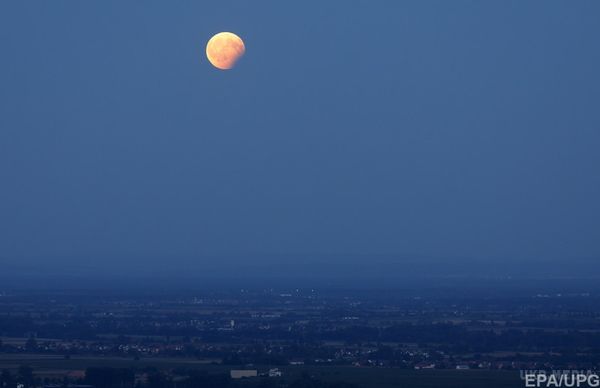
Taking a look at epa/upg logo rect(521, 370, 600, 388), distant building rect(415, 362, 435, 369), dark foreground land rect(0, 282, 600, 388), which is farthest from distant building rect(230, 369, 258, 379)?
epa/upg logo rect(521, 370, 600, 388)

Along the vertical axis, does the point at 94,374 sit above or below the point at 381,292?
below

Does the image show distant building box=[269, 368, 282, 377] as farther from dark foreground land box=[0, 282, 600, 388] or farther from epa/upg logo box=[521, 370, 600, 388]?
epa/upg logo box=[521, 370, 600, 388]

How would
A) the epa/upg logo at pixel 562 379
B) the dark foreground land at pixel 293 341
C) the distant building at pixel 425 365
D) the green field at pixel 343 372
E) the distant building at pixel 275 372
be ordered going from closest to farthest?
the epa/upg logo at pixel 562 379, the green field at pixel 343 372, the dark foreground land at pixel 293 341, the distant building at pixel 275 372, the distant building at pixel 425 365

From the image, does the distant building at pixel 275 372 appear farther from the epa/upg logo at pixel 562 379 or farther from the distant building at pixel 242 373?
the epa/upg logo at pixel 562 379

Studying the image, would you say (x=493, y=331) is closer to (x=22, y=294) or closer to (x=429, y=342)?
(x=429, y=342)

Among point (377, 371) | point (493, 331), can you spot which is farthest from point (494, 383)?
point (493, 331)

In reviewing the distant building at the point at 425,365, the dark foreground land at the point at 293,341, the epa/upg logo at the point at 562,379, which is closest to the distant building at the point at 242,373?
the dark foreground land at the point at 293,341
